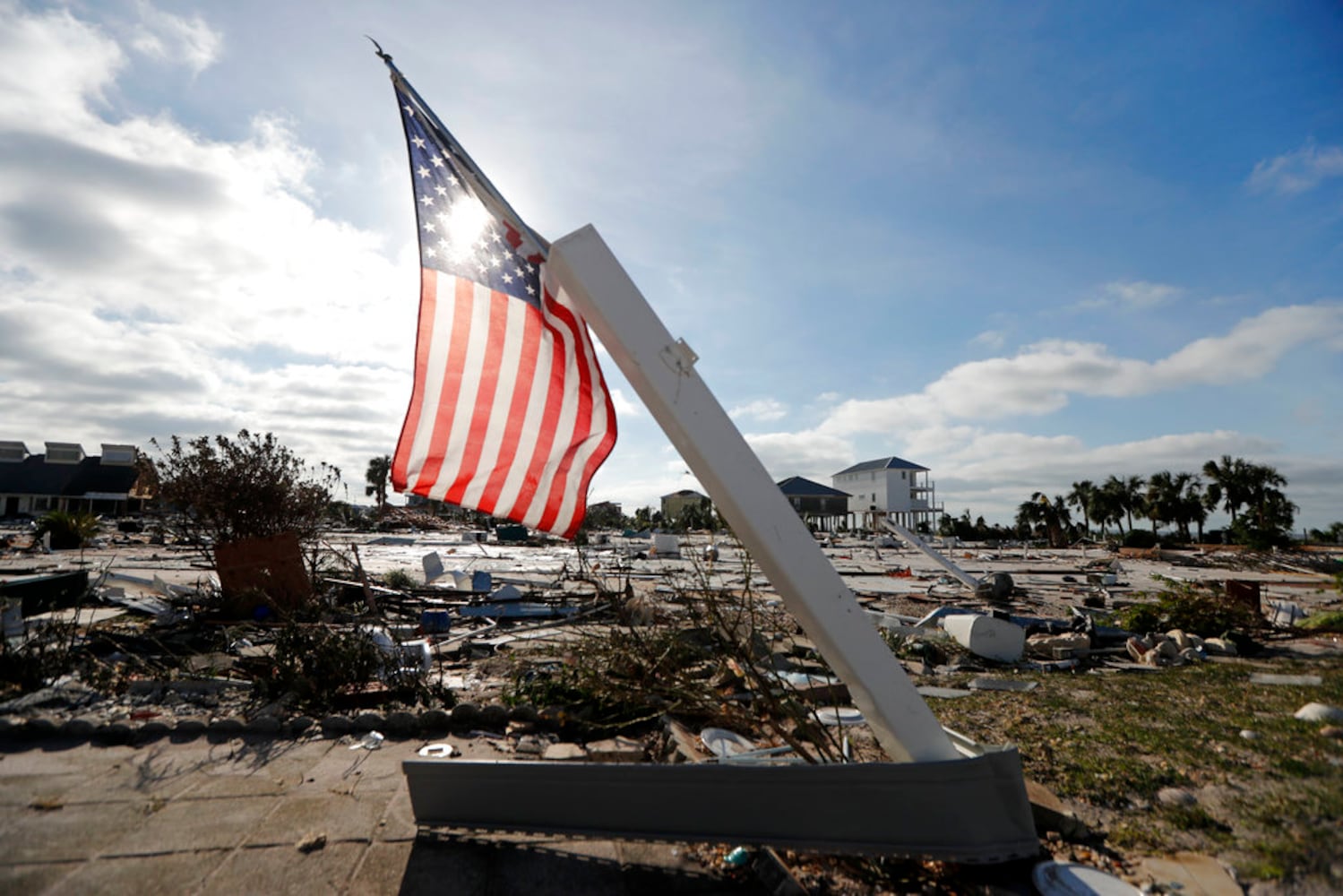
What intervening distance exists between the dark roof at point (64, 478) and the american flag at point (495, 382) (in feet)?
232

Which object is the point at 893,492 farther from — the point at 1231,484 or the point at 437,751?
the point at 437,751

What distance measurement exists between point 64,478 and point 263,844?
257 feet

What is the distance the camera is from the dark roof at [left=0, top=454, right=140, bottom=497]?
5897 cm

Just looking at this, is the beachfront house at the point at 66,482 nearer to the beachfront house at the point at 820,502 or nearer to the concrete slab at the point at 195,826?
the concrete slab at the point at 195,826

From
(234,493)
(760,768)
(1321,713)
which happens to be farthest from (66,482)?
(1321,713)

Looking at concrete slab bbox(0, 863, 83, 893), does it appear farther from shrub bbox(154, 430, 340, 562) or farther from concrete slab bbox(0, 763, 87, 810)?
shrub bbox(154, 430, 340, 562)

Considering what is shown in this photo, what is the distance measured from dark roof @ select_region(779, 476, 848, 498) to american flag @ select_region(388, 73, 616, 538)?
8969 centimetres

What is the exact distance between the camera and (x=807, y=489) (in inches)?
3802

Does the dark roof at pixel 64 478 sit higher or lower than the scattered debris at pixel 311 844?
higher

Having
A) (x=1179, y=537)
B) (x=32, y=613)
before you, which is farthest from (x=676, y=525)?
(x=1179, y=537)

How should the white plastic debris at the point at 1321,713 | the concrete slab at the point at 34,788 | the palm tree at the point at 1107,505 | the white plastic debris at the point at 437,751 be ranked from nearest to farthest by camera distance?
the concrete slab at the point at 34,788
the white plastic debris at the point at 1321,713
the white plastic debris at the point at 437,751
the palm tree at the point at 1107,505

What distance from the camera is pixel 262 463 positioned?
10.9m

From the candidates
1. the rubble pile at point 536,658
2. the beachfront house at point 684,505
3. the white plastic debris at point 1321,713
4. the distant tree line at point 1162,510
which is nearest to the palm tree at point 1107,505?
the distant tree line at point 1162,510

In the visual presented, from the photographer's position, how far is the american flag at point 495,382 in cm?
402
